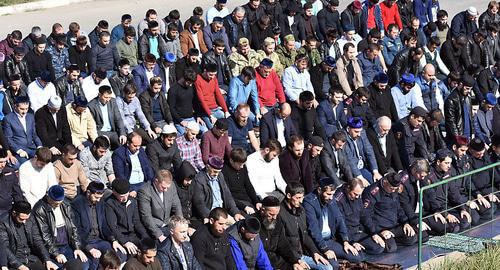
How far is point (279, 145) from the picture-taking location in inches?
747

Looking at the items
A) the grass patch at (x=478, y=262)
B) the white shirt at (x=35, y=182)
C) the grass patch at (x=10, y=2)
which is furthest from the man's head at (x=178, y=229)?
the grass patch at (x=10, y=2)

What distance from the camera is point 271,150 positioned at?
1891cm

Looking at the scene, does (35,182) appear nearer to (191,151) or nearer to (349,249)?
(191,151)

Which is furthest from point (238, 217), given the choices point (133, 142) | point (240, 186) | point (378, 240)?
point (378, 240)

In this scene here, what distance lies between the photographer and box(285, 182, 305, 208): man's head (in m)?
17.3

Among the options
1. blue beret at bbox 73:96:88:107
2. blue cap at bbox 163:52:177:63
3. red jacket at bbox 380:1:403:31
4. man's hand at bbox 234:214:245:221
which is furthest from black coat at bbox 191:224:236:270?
red jacket at bbox 380:1:403:31

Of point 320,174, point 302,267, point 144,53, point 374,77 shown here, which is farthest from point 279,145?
point 144,53

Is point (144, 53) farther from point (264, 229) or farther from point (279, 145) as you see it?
point (264, 229)

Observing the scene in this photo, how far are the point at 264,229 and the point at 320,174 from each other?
2.81m

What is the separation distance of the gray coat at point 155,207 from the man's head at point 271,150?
68.2 inches

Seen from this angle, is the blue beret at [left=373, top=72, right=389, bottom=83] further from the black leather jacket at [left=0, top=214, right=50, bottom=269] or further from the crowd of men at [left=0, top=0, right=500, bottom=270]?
the black leather jacket at [left=0, top=214, right=50, bottom=269]

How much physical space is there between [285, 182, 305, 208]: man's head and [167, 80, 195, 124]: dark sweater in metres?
4.23

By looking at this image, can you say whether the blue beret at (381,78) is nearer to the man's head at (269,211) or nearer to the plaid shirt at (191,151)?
the plaid shirt at (191,151)

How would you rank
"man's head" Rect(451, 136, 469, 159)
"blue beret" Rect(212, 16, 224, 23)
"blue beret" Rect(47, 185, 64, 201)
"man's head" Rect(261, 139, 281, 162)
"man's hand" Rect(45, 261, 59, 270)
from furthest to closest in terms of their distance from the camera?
"blue beret" Rect(212, 16, 224, 23) < "man's head" Rect(451, 136, 469, 159) < "man's head" Rect(261, 139, 281, 162) < "blue beret" Rect(47, 185, 64, 201) < "man's hand" Rect(45, 261, 59, 270)
